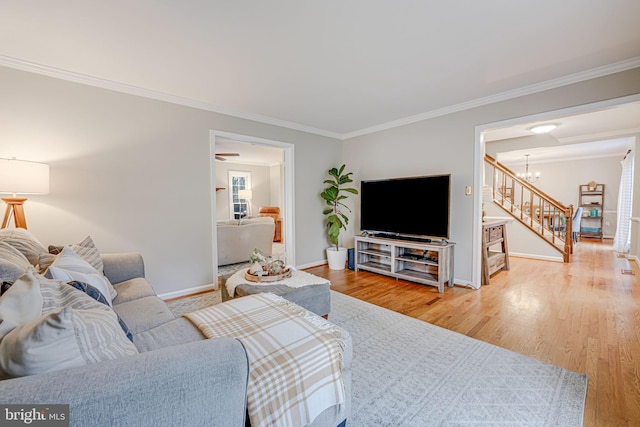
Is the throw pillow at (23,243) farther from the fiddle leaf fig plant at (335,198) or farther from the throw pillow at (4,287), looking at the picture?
the fiddle leaf fig plant at (335,198)

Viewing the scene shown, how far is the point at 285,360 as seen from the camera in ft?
3.64

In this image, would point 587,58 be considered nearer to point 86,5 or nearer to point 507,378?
Answer: point 507,378

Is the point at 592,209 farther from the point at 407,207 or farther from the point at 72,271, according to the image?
the point at 72,271

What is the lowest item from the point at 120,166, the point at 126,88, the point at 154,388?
the point at 154,388

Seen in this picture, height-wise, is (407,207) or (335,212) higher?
(407,207)

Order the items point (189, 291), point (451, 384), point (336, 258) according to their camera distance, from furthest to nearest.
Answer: point (336, 258)
point (189, 291)
point (451, 384)

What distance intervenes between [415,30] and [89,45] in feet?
8.46

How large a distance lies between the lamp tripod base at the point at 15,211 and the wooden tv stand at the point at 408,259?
3.85m

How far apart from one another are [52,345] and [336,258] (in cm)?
398

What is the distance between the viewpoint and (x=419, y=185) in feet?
12.3

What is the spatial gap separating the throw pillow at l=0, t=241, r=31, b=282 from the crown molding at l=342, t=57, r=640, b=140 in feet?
Result: 14.1

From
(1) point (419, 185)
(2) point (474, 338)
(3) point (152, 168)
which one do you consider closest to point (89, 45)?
(3) point (152, 168)

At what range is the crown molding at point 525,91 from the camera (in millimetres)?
2482

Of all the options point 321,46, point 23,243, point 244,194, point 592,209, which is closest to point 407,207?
point 321,46
